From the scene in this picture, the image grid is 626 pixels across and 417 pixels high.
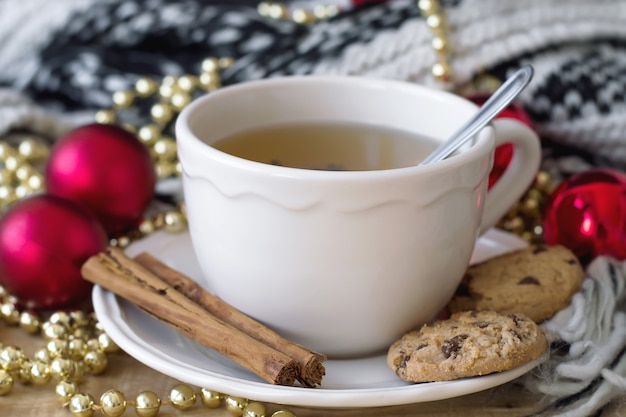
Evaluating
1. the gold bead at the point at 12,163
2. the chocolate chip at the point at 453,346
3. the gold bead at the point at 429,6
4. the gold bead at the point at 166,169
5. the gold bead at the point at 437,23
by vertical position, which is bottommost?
the gold bead at the point at 166,169

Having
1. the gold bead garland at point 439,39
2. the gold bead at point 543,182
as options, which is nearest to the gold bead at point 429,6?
the gold bead garland at point 439,39

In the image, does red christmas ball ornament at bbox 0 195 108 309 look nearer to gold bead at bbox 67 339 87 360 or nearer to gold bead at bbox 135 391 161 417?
gold bead at bbox 67 339 87 360

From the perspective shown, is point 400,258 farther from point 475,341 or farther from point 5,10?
point 5,10

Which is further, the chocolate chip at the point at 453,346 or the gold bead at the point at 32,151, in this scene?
the gold bead at the point at 32,151

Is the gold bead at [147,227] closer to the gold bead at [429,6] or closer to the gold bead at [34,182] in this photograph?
the gold bead at [34,182]

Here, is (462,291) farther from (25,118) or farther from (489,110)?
(25,118)

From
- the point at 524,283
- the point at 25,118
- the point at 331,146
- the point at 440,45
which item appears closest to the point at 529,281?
the point at 524,283

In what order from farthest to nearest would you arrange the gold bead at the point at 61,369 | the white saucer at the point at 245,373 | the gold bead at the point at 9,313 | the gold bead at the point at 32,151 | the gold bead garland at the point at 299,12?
1. the gold bead garland at the point at 299,12
2. the gold bead at the point at 32,151
3. the gold bead at the point at 9,313
4. the gold bead at the point at 61,369
5. the white saucer at the point at 245,373
